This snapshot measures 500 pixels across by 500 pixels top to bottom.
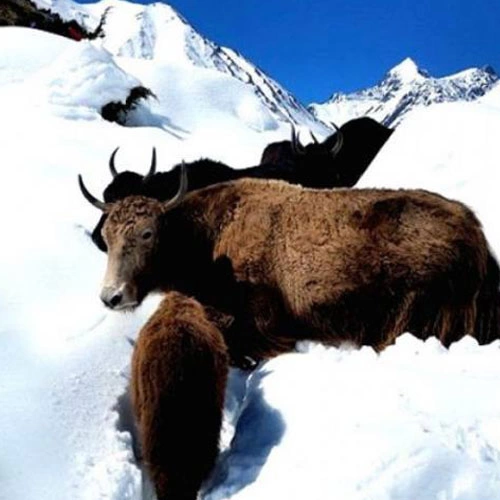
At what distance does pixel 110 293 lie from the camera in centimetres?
466

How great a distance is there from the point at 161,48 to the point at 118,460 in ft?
623

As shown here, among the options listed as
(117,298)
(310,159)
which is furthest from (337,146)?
(117,298)

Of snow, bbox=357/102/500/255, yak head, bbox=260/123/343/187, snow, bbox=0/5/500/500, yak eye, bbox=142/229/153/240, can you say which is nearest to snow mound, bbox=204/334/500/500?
snow, bbox=0/5/500/500

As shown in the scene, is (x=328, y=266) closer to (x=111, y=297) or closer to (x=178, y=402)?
(x=111, y=297)

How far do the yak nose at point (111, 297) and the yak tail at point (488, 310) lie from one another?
1.98 metres

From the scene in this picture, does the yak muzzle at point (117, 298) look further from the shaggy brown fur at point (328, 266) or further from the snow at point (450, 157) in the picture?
the snow at point (450, 157)

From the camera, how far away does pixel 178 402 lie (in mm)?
3406

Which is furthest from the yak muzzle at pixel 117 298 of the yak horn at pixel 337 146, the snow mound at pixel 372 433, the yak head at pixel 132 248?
the yak horn at pixel 337 146

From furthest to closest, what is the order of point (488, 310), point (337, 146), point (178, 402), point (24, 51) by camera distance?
1. point (24, 51)
2. point (337, 146)
3. point (488, 310)
4. point (178, 402)

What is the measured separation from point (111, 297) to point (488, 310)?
6.85 feet

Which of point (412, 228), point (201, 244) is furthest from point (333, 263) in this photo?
Result: point (201, 244)

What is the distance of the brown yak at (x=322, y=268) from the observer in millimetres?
4781

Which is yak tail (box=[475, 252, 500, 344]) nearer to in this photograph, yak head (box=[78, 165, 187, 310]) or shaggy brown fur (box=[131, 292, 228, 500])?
shaggy brown fur (box=[131, 292, 228, 500])

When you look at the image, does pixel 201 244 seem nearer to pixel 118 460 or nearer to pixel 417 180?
pixel 118 460
